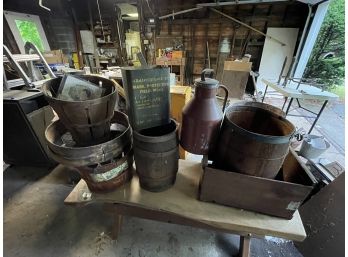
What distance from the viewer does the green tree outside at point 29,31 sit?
4886mm

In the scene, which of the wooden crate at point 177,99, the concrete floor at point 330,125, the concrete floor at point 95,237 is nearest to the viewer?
the concrete floor at point 95,237

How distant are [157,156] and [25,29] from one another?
21.3 feet

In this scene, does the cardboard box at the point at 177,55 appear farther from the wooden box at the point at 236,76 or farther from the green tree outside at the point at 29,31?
the green tree outside at the point at 29,31

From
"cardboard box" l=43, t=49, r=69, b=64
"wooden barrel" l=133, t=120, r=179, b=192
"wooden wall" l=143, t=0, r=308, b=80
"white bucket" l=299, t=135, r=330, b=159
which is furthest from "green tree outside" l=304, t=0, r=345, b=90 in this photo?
"cardboard box" l=43, t=49, r=69, b=64

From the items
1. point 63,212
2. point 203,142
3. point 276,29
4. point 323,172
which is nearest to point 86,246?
point 63,212

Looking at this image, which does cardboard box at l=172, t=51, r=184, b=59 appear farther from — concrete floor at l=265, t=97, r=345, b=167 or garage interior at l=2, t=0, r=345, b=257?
garage interior at l=2, t=0, r=345, b=257

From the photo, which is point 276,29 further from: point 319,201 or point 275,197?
point 275,197

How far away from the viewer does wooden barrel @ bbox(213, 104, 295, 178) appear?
0.71 meters

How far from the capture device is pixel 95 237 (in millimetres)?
1360

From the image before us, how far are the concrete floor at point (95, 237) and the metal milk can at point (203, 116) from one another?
34.1 inches

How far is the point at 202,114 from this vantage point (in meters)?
0.84

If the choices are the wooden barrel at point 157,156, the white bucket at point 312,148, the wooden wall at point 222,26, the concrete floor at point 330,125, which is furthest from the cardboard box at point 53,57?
the concrete floor at point 330,125

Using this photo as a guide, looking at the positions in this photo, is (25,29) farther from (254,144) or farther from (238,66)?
(254,144)

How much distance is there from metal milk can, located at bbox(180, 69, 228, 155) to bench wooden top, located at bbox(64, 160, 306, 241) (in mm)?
304
